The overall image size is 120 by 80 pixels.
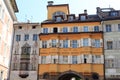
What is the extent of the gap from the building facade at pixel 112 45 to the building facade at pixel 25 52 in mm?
12763

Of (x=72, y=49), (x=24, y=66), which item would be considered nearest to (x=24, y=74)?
(x=24, y=66)

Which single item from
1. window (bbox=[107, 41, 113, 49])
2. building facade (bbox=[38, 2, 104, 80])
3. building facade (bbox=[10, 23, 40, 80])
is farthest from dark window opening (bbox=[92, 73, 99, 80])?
building facade (bbox=[10, 23, 40, 80])

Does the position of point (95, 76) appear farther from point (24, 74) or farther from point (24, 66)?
point (24, 66)

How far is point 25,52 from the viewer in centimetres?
4150

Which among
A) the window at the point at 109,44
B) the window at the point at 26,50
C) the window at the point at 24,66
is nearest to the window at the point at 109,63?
the window at the point at 109,44

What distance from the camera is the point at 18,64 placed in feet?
135

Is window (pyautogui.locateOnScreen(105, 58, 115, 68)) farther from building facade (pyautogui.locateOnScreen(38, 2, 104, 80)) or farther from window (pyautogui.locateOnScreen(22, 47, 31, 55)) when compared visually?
window (pyautogui.locateOnScreen(22, 47, 31, 55))

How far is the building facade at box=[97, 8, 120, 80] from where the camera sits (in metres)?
35.4

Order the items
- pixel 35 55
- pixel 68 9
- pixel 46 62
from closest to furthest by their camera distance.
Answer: pixel 46 62 < pixel 35 55 < pixel 68 9

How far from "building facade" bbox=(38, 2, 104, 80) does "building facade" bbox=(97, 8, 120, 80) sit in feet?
2.73

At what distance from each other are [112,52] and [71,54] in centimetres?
687

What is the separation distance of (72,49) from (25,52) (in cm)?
941

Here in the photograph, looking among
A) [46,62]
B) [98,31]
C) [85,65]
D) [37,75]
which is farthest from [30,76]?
[98,31]

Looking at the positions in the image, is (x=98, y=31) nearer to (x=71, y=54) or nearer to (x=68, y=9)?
(x=71, y=54)
